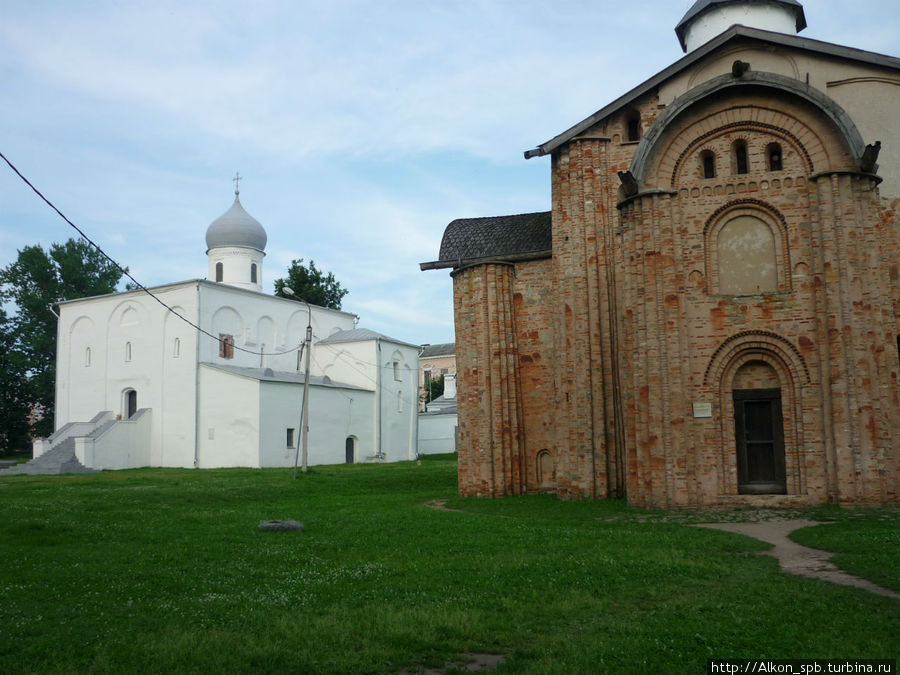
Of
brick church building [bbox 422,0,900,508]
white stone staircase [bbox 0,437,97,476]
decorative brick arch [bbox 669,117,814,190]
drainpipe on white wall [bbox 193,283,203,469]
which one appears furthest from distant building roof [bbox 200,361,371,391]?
decorative brick arch [bbox 669,117,814,190]

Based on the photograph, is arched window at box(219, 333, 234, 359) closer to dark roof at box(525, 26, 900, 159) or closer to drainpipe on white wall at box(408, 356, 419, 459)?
drainpipe on white wall at box(408, 356, 419, 459)

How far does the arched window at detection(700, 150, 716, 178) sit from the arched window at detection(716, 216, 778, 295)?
45.5 inches

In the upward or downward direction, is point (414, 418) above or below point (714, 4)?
below

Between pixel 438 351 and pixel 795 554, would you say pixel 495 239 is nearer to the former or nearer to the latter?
pixel 795 554

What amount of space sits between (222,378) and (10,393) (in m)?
22.9

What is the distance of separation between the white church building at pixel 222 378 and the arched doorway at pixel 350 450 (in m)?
0.08

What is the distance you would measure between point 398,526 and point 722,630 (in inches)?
321

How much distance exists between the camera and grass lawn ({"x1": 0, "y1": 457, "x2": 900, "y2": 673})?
585 cm

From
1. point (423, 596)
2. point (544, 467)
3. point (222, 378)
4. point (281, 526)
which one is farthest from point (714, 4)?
point (222, 378)

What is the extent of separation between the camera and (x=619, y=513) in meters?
15.5

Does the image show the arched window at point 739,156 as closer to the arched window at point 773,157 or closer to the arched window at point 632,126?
the arched window at point 773,157

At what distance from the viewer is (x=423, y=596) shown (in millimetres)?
7828

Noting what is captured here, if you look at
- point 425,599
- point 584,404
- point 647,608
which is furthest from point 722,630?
point 584,404

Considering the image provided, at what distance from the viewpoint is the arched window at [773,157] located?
1630 centimetres
